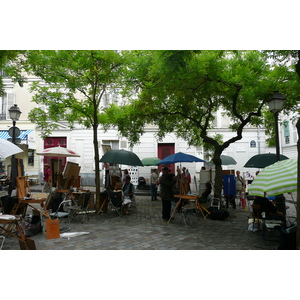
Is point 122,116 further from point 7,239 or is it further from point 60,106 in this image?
point 7,239

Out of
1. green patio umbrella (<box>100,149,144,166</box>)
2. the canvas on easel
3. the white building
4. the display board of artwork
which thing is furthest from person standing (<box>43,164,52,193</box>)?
the display board of artwork

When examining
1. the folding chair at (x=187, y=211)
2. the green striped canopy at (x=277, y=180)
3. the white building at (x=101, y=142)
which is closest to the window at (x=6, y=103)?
the white building at (x=101, y=142)

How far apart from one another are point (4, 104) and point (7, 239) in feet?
57.5

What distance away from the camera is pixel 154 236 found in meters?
6.05

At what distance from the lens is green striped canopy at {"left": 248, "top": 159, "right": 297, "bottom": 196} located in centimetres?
460

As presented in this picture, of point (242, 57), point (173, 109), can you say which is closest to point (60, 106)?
point (173, 109)

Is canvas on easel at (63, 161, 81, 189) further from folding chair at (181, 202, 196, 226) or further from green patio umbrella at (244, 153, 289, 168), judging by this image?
green patio umbrella at (244, 153, 289, 168)

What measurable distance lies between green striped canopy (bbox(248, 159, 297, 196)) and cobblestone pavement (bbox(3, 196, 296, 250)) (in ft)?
4.14

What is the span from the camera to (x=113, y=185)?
9898mm

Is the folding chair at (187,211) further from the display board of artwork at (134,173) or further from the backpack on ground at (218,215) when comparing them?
the display board of artwork at (134,173)

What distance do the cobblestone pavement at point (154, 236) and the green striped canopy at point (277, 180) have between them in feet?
4.14

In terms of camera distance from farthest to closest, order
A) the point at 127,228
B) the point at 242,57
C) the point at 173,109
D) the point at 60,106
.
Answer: the point at 173,109
the point at 60,106
the point at 242,57
the point at 127,228

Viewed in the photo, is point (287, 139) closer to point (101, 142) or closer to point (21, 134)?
point (101, 142)

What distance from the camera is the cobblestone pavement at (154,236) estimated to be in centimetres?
525
